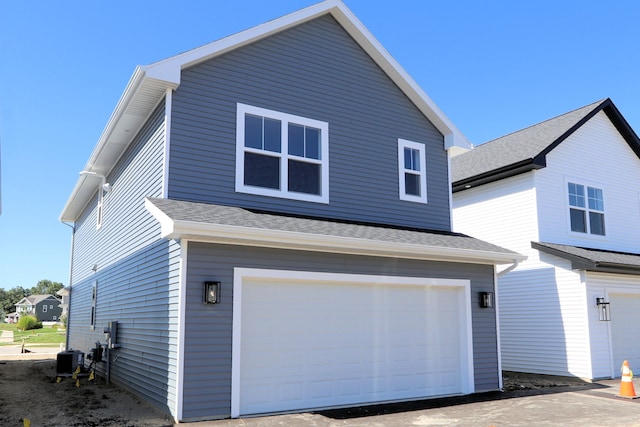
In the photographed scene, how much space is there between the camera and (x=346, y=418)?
27.1ft

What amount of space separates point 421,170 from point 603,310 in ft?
20.1

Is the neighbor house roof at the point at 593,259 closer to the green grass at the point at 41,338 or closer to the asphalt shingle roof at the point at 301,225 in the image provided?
the asphalt shingle roof at the point at 301,225

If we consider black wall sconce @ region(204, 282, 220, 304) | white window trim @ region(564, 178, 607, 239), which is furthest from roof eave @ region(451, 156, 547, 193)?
black wall sconce @ region(204, 282, 220, 304)

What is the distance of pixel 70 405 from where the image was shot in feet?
30.3

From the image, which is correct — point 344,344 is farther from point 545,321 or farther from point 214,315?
point 545,321

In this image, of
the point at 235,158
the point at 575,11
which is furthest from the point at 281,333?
the point at 575,11

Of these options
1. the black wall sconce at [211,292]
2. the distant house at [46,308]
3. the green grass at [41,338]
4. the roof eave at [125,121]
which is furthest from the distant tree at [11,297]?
the black wall sconce at [211,292]

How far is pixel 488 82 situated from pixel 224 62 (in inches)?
475

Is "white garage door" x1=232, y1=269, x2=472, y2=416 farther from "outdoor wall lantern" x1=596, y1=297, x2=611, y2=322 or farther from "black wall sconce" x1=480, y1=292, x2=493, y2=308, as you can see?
"outdoor wall lantern" x1=596, y1=297, x2=611, y2=322

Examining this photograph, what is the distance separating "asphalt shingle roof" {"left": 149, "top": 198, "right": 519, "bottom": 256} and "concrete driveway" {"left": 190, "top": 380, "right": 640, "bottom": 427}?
9.52 ft

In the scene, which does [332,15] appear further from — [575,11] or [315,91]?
[575,11]

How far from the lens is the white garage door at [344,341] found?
8617 mm

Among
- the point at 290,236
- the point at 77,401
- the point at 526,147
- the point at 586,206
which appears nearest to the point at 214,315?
the point at 290,236

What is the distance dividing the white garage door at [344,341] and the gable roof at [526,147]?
5146 mm
